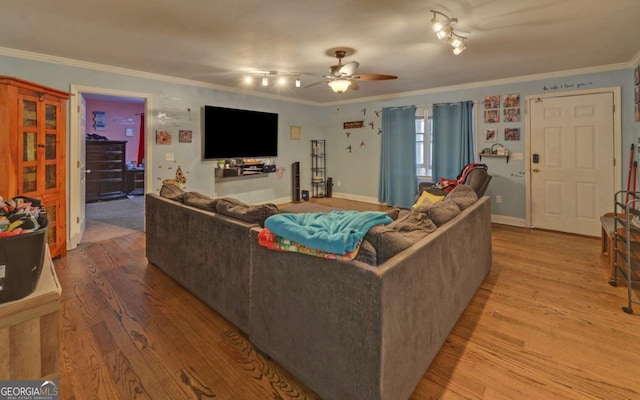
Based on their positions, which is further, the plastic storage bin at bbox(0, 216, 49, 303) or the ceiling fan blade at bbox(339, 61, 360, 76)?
the ceiling fan blade at bbox(339, 61, 360, 76)

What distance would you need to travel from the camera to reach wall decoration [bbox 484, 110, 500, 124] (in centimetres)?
509

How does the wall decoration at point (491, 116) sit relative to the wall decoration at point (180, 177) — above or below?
above

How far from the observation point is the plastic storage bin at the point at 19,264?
916 mm

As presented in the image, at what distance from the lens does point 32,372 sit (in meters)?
0.97

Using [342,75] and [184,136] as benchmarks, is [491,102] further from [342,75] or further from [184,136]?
[184,136]

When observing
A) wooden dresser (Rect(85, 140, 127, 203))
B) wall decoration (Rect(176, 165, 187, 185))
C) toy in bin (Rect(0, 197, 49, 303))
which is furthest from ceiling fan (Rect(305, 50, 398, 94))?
wooden dresser (Rect(85, 140, 127, 203))

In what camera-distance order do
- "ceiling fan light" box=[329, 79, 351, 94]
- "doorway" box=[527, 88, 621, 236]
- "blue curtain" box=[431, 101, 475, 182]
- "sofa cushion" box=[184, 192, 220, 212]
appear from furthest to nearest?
1. "blue curtain" box=[431, 101, 475, 182]
2. "doorway" box=[527, 88, 621, 236]
3. "ceiling fan light" box=[329, 79, 351, 94]
4. "sofa cushion" box=[184, 192, 220, 212]

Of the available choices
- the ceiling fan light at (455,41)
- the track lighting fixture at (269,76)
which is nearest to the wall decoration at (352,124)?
the track lighting fixture at (269,76)

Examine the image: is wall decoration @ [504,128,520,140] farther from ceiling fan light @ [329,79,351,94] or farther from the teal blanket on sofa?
the teal blanket on sofa

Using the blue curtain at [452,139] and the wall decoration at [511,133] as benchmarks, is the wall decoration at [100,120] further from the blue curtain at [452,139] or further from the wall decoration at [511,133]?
the wall decoration at [511,133]

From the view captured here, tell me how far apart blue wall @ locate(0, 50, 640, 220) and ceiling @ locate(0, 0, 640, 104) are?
25cm

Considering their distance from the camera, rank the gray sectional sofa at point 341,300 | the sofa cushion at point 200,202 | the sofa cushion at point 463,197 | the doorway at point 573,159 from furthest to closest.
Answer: the doorway at point 573,159, the sofa cushion at point 463,197, the sofa cushion at point 200,202, the gray sectional sofa at point 341,300

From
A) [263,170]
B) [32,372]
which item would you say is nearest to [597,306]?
[32,372]

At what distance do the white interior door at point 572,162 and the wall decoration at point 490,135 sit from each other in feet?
1.65
